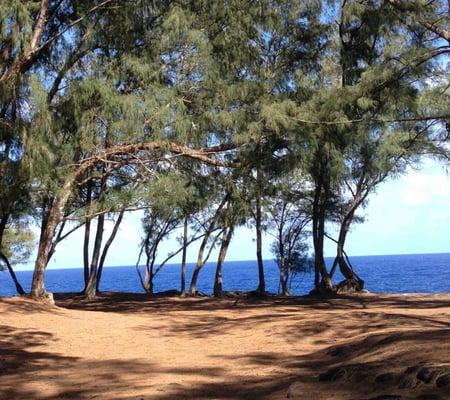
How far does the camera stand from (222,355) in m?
7.66

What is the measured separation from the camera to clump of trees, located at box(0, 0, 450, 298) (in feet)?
34.5

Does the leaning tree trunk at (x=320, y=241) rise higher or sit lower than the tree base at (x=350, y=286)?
higher

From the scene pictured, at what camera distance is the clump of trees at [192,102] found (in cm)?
1051

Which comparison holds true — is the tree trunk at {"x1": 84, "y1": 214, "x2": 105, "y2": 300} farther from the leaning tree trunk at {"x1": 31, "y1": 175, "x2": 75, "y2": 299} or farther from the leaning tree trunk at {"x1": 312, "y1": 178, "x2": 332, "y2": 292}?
the leaning tree trunk at {"x1": 312, "y1": 178, "x2": 332, "y2": 292}

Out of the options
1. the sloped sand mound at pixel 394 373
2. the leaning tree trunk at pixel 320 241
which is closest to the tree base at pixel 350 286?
the leaning tree trunk at pixel 320 241

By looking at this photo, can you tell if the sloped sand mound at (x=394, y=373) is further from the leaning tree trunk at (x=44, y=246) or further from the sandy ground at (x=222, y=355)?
the leaning tree trunk at (x=44, y=246)

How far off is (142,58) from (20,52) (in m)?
2.53

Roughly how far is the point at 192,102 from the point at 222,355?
6.68 metres

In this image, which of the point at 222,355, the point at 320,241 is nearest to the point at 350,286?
the point at 320,241

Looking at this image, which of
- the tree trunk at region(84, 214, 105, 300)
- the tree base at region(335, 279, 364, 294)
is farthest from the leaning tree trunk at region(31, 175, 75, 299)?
the tree base at region(335, 279, 364, 294)

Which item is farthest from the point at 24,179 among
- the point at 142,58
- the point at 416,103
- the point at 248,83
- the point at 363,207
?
the point at 363,207

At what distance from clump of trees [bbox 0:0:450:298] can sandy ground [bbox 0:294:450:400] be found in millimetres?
2699

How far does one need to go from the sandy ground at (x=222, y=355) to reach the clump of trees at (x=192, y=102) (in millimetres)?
2699

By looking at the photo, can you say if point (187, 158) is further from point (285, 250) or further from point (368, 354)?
point (285, 250)
